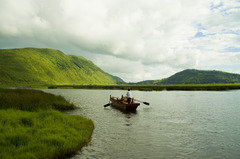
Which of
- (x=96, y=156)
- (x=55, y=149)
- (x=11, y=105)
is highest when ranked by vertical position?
(x=11, y=105)

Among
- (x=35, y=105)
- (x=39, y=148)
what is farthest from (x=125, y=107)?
(x=39, y=148)

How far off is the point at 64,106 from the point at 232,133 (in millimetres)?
24949

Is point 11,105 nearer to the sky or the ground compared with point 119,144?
nearer to the sky

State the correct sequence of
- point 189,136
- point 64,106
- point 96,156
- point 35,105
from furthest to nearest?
point 64,106 < point 35,105 < point 189,136 < point 96,156

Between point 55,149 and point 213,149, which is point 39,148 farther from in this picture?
point 213,149

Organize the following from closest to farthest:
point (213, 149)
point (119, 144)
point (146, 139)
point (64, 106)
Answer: point (213, 149) → point (119, 144) → point (146, 139) → point (64, 106)

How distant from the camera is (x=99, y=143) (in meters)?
13.6

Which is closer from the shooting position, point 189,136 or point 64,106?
point 189,136

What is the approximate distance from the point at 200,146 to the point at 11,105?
2010 cm

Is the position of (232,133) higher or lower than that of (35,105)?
lower

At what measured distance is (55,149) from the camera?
10070mm

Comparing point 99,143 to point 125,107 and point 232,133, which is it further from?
point 125,107

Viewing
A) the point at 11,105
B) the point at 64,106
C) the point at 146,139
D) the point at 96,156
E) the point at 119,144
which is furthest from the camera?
the point at 64,106

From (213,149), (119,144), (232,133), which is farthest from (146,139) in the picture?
(232,133)
